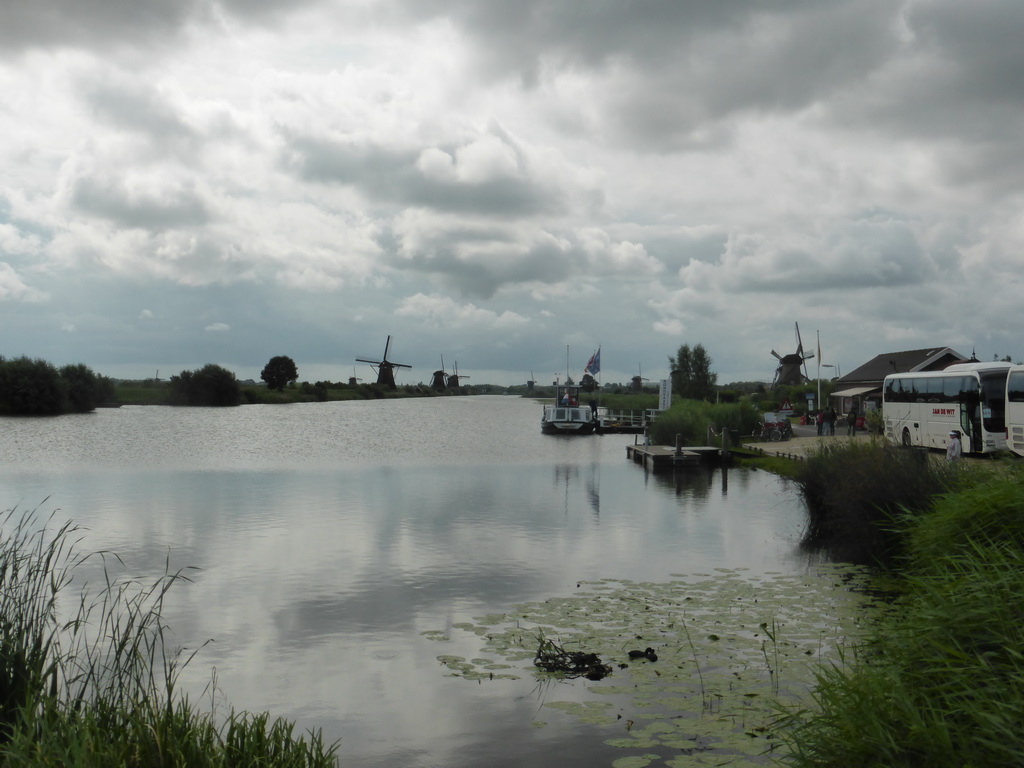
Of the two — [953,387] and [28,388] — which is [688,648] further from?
[28,388]

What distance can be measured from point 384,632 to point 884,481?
1030 centimetres

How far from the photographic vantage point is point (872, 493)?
16719 mm

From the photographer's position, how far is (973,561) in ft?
23.1

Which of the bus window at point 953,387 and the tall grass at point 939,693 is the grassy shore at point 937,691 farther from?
the bus window at point 953,387

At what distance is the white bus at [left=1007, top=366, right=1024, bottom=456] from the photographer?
2792 cm

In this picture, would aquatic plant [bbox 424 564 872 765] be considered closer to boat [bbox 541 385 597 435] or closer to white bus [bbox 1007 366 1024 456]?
white bus [bbox 1007 366 1024 456]

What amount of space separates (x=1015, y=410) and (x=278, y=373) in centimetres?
13078

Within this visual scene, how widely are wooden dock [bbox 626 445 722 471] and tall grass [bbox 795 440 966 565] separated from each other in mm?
19018

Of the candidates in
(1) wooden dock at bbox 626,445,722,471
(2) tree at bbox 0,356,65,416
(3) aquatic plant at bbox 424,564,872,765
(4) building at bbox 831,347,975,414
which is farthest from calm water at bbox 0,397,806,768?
(2) tree at bbox 0,356,65,416

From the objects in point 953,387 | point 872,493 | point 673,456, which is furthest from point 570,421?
point 872,493

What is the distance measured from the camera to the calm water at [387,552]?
28.5ft

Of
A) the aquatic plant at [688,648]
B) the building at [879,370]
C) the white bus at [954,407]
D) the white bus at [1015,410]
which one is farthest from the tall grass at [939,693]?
the building at [879,370]

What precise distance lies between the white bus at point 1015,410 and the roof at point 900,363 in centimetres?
3537

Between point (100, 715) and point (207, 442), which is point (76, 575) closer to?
point (100, 715)
